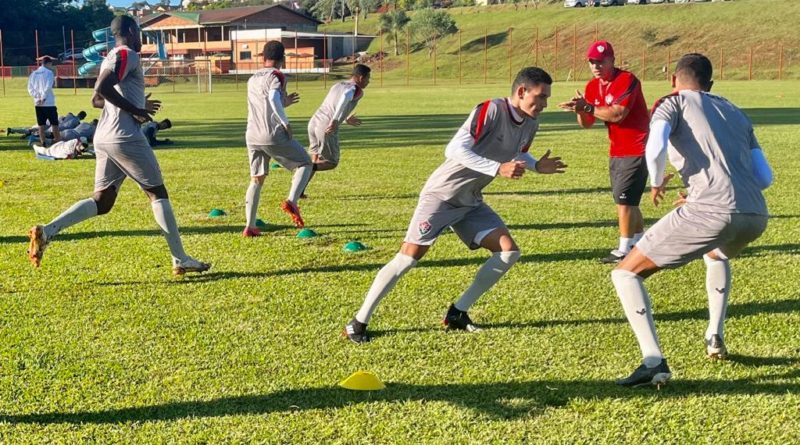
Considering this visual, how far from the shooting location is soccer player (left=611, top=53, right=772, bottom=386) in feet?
14.1

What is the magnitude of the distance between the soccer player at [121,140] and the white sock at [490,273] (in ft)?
8.83

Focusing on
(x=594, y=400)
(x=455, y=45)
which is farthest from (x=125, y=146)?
(x=455, y=45)

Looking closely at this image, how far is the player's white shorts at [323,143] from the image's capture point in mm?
10320

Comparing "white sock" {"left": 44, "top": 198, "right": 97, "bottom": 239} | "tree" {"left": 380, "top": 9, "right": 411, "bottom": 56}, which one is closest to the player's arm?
"white sock" {"left": 44, "top": 198, "right": 97, "bottom": 239}

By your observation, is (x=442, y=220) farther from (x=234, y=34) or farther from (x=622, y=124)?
(x=234, y=34)

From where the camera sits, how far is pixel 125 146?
6492 millimetres

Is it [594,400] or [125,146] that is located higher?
[125,146]

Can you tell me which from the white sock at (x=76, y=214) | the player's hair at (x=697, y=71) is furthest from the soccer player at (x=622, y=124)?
the white sock at (x=76, y=214)

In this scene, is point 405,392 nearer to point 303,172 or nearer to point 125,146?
point 125,146

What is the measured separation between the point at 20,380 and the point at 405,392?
7.17 ft

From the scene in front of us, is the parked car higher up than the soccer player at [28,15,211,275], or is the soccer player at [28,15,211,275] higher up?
the parked car

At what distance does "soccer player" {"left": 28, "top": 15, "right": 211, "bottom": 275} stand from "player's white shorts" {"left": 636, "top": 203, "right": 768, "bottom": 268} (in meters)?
4.05

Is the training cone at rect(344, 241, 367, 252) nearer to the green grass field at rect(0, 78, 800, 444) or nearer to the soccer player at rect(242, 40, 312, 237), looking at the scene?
the green grass field at rect(0, 78, 800, 444)

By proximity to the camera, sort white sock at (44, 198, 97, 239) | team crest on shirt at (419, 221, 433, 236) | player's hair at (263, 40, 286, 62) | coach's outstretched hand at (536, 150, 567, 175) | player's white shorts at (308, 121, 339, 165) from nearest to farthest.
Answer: coach's outstretched hand at (536, 150, 567, 175), team crest on shirt at (419, 221, 433, 236), white sock at (44, 198, 97, 239), player's hair at (263, 40, 286, 62), player's white shorts at (308, 121, 339, 165)
